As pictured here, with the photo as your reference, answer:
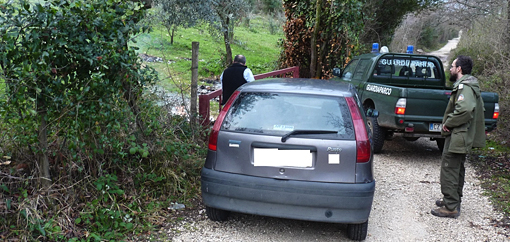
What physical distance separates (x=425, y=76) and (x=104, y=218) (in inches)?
265

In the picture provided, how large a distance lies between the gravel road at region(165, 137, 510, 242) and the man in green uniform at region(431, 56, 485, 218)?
0.84ft

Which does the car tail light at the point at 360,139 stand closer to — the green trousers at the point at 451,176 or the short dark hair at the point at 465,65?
the green trousers at the point at 451,176

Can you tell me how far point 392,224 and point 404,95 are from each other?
2654mm

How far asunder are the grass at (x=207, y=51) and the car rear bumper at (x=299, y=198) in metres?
2.76

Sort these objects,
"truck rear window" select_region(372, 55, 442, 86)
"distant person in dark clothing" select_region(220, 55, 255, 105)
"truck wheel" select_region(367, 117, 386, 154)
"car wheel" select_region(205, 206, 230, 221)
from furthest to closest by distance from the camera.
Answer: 1. "truck rear window" select_region(372, 55, 442, 86)
2. "truck wheel" select_region(367, 117, 386, 154)
3. "distant person in dark clothing" select_region(220, 55, 255, 105)
4. "car wheel" select_region(205, 206, 230, 221)

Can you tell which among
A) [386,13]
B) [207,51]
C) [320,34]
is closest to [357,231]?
[320,34]

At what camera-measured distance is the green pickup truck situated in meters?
6.88

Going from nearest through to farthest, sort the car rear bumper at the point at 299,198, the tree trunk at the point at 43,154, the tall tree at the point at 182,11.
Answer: the car rear bumper at the point at 299,198, the tree trunk at the point at 43,154, the tall tree at the point at 182,11

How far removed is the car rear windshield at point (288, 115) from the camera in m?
4.02

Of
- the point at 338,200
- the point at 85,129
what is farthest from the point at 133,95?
the point at 338,200

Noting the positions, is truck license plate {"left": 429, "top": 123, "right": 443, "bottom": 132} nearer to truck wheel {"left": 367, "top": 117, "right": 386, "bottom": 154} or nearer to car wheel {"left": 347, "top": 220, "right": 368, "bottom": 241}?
truck wheel {"left": 367, "top": 117, "right": 386, "bottom": 154}

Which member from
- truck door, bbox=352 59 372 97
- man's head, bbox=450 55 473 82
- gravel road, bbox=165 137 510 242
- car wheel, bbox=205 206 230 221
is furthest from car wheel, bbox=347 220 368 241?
truck door, bbox=352 59 372 97

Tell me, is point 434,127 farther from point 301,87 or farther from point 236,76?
point 301,87

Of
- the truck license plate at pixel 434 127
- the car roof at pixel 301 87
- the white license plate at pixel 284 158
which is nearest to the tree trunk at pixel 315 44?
the truck license plate at pixel 434 127
